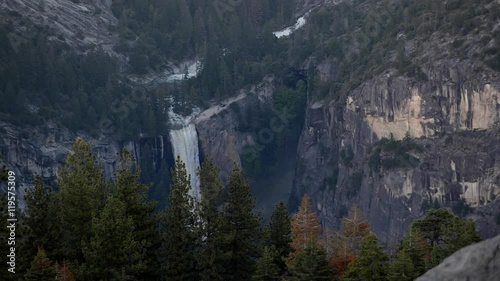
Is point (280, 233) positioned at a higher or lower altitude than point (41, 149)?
lower

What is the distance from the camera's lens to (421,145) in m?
80.2

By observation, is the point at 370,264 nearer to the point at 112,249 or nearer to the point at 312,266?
the point at 312,266

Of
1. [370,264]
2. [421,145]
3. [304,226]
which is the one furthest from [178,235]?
[421,145]

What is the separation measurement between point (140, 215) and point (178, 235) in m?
1.80

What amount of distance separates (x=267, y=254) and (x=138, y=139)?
63.5 metres

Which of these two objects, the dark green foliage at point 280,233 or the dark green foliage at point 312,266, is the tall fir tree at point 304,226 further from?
the dark green foliage at point 312,266

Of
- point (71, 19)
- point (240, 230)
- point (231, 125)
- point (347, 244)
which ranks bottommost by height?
point (347, 244)

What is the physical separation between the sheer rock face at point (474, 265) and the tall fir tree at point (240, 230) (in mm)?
24765

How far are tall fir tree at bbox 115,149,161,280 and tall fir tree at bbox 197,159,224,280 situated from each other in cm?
198

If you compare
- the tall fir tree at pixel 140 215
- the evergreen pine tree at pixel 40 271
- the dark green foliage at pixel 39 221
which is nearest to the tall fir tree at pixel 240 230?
the tall fir tree at pixel 140 215

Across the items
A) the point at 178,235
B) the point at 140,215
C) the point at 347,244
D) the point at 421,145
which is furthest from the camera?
the point at 421,145

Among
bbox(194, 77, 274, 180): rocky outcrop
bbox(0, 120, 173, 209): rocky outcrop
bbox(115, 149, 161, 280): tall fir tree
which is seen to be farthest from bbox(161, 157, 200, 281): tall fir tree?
bbox(194, 77, 274, 180): rocky outcrop

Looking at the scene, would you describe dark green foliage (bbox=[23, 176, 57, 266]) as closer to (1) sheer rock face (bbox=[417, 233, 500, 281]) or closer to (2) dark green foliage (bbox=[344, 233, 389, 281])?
(2) dark green foliage (bbox=[344, 233, 389, 281])

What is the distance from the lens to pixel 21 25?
3777 inches
